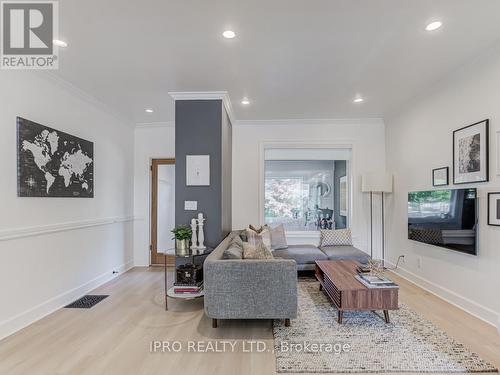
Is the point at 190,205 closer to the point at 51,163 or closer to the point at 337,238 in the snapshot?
the point at 51,163

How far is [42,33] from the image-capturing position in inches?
93.7

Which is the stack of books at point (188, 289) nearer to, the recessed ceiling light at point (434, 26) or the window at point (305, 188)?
the window at point (305, 188)

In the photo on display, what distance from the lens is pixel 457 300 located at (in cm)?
319

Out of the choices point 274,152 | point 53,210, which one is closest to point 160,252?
point 53,210

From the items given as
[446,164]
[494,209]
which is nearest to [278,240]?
[446,164]

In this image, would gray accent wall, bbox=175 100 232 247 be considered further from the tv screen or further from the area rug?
the tv screen

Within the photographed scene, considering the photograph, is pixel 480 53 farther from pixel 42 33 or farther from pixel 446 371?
pixel 42 33

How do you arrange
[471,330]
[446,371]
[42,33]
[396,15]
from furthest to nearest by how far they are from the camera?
[471,330]
[42,33]
[396,15]
[446,371]

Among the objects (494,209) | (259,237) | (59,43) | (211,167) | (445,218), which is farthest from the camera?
(259,237)

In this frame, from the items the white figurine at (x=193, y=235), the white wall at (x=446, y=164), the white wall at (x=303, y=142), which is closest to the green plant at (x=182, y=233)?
the white figurine at (x=193, y=235)

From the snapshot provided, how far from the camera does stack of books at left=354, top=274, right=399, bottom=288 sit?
2693 mm

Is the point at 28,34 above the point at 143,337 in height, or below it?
above

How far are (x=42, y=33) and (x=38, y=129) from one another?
1033 mm

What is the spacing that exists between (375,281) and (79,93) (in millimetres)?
4158
